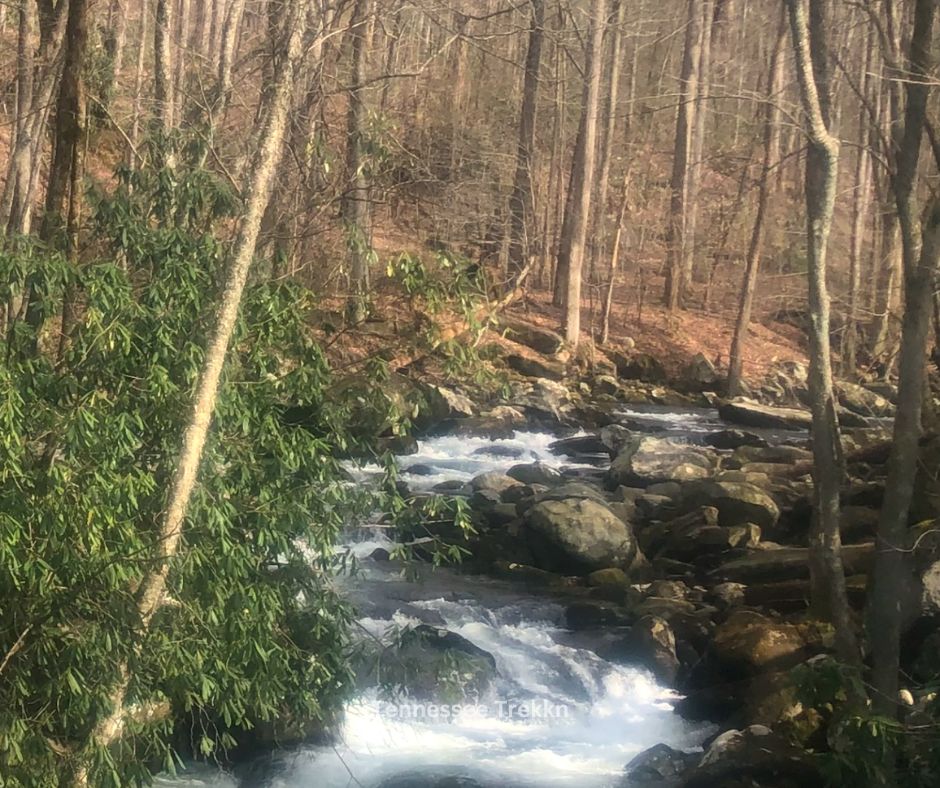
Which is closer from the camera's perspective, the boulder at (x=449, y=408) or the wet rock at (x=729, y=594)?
the wet rock at (x=729, y=594)

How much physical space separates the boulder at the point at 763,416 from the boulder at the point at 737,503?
8.03m

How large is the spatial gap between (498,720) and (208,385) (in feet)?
16.1

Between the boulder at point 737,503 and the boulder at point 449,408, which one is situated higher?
the boulder at point 449,408

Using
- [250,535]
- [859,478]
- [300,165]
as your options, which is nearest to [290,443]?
[250,535]

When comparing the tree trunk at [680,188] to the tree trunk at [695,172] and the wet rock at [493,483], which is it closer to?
the tree trunk at [695,172]

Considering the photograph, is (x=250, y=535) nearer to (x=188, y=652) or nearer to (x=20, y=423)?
(x=188, y=652)

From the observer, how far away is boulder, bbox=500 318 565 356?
24.5 meters

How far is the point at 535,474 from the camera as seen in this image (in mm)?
16219

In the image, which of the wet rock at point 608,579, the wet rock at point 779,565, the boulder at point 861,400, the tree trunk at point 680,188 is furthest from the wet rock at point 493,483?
the tree trunk at point 680,188

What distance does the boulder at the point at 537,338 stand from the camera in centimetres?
2445

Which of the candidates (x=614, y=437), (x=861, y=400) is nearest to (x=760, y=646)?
(x=614, y=437)

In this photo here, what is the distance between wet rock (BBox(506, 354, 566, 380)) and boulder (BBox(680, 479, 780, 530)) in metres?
9.32

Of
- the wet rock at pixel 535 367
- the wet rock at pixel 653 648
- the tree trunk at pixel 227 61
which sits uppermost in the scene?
the tree trunk at pixel 227 61

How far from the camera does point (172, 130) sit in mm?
7203
